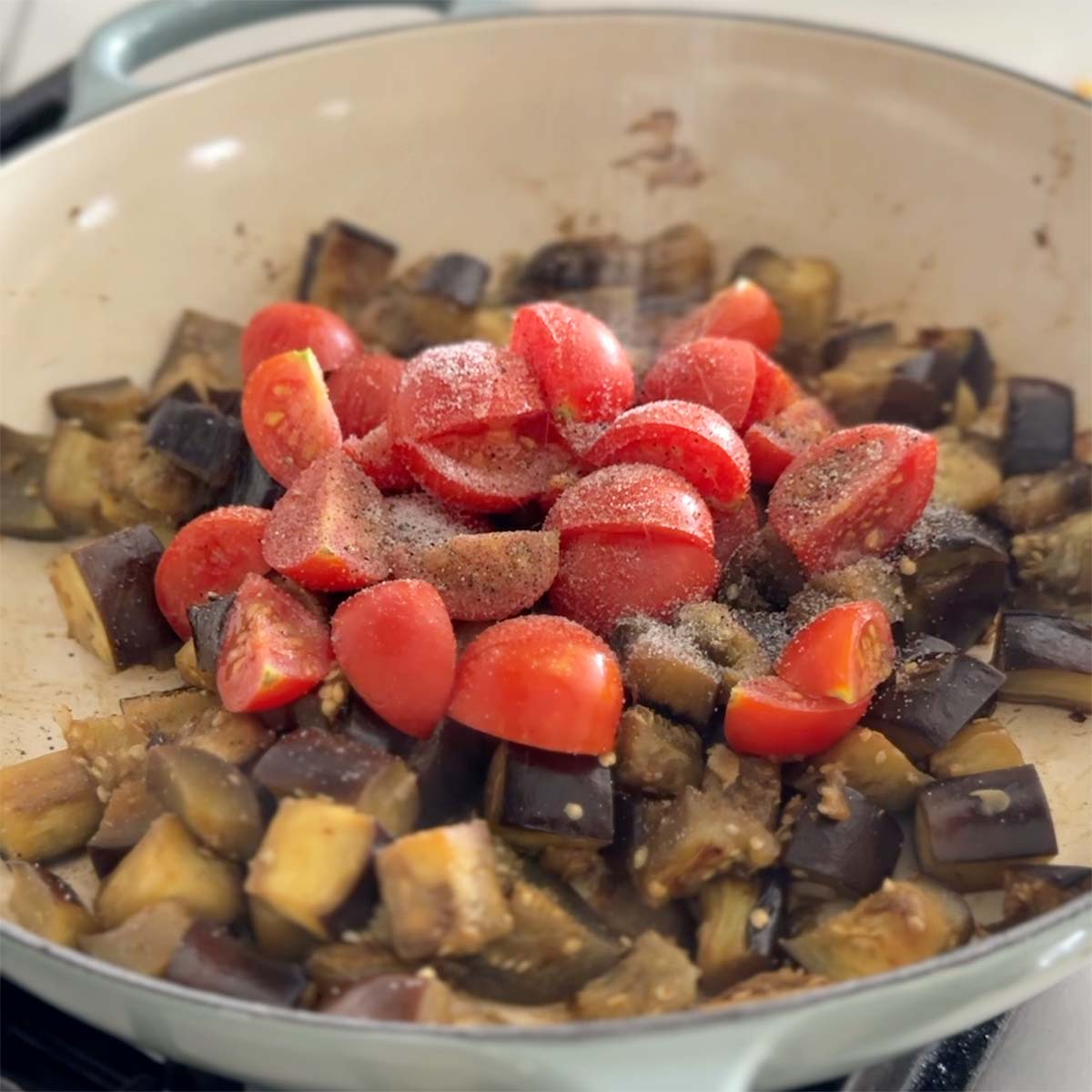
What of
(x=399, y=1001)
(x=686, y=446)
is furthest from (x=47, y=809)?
(x=686, y=446)

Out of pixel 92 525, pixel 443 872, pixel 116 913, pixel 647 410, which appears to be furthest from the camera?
pixel 92 525

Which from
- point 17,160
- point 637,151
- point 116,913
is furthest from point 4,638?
point 637,151

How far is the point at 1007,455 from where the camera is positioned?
2277 millimetres

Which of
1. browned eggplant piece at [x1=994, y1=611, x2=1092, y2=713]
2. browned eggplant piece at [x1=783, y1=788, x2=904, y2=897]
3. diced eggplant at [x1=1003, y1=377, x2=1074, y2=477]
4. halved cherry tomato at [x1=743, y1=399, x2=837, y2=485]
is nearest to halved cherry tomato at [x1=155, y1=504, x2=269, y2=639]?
halved cherry tomato at [x1=743, y1=399, x2=837, y2=485]

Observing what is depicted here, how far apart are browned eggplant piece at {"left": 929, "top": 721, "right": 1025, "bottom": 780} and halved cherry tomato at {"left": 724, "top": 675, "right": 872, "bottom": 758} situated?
0.15 metres

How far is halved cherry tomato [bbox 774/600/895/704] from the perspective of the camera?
1653 millimetres

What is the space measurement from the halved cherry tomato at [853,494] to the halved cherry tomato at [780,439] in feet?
0.21

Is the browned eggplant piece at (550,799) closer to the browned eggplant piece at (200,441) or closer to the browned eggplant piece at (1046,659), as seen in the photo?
the browned eggplant piece at (1046,659)

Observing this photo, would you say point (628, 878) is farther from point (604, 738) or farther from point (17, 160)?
point (17, 160)

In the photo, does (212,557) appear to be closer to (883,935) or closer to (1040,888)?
(883,935)

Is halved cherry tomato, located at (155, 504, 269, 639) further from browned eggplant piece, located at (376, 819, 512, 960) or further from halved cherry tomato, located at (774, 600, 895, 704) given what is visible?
halved cherry tomato, located at (774, 600, 895, 704)

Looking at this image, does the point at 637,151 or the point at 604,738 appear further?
the point at 637,151

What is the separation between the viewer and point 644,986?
57.1 inches

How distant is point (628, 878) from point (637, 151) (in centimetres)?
177
